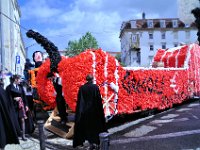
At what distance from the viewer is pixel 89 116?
8.72 metres

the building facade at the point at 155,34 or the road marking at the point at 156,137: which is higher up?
the building facade at the point at 155,34

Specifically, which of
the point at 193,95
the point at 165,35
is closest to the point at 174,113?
the point at 193,95

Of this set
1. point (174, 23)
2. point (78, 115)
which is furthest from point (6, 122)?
point (174, 23)

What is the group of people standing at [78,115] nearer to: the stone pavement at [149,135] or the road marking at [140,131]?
the stone pavement at [149,135]

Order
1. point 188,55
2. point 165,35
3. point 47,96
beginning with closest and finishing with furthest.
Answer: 1. point 47,96
2. point 188,55
3. point 165,35

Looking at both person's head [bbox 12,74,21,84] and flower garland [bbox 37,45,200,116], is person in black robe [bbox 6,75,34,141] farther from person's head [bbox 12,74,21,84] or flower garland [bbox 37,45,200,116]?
flower garland [bbox 37,45,200,116]

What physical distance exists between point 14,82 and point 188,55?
1120 centimetres

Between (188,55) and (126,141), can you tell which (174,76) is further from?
(126,141)

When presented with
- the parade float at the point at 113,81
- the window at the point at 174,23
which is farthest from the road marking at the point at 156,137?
the window at the point at 174,23

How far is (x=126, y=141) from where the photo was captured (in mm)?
9672

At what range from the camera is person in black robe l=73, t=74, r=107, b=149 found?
28.5 ft

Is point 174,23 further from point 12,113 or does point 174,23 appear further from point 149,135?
point 12,113

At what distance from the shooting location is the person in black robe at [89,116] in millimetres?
8695

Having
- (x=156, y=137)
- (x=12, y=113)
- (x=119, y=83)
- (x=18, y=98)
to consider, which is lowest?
(x=156, y=137)
